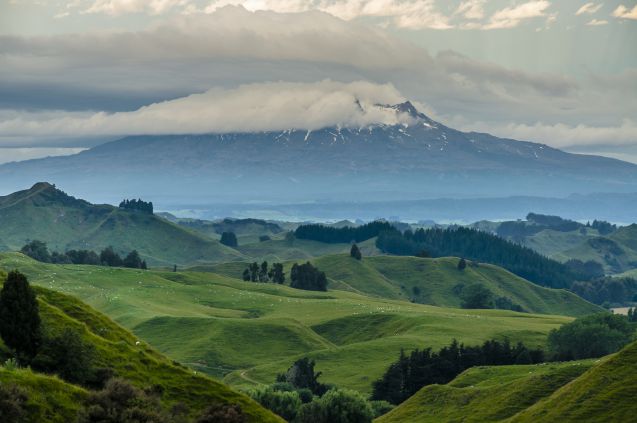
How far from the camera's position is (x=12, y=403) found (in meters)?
57.2

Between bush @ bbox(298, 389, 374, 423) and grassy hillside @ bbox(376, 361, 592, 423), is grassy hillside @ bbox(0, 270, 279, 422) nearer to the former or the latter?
bush @ bbox(298, 389, 374, 423)

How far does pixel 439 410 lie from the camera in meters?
111

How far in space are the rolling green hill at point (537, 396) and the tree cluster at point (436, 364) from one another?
71.6 feet

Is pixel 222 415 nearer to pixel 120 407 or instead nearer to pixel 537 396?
pixel 120 407

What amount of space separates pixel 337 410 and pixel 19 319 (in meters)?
42.6

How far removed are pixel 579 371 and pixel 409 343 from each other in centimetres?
8078

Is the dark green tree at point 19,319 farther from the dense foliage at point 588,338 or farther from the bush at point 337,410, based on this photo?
the dense foliage at point 588,338

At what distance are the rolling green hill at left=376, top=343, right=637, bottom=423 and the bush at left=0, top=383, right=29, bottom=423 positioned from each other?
4685cm

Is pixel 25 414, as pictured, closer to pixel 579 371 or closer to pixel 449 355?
pixel 579 371

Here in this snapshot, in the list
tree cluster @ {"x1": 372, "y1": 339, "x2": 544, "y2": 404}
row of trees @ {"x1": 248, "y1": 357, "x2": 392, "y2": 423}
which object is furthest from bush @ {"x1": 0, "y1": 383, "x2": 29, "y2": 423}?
tree cluster @ {"x1": 372, "y1": 339, "x2": 544, "y2": 404}

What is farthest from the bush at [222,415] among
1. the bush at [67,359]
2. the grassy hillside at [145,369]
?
the bush at [67,359]

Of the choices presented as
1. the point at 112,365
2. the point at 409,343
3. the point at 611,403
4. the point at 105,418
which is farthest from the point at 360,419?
the point at 409,343

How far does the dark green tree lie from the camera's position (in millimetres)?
74500

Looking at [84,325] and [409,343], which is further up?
[84,325]
